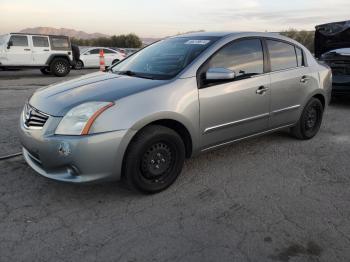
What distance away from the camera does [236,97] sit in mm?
4152

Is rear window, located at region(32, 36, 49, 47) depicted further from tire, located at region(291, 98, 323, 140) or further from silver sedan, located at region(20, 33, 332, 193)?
tire, located at region(291, 98, 323, 140)

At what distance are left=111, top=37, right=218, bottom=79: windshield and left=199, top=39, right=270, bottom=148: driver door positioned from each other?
0.24 meters

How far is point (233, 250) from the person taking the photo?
2.79 meters

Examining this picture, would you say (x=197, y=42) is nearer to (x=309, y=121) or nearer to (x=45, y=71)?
(x=309, y=121)

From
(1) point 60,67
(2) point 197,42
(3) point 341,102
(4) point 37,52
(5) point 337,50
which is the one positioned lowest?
(3) point 341,102

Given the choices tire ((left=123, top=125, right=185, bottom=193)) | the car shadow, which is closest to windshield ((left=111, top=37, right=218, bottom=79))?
tire ((left=123, top=125, right=185, bottom=193))

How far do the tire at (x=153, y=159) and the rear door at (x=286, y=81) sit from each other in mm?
1593

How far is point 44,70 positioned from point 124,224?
1488cm

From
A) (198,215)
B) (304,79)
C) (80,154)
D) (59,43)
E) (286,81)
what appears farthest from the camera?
(59,43)

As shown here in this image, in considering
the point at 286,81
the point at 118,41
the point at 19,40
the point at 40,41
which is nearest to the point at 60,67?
the point at 40,41

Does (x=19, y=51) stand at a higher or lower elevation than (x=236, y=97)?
higher

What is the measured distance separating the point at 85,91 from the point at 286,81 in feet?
8.44

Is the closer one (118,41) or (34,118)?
(34,118)

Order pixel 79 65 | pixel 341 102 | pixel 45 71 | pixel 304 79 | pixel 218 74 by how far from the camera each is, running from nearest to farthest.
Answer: pixel 218 74 → pixel 304 79 → pixel 341 102 → pixel 45 71 → pixel 79 65
